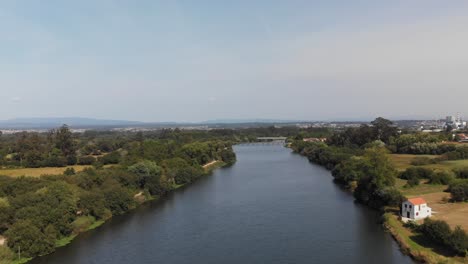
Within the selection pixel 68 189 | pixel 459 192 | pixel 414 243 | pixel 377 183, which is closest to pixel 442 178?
pixel 459 192

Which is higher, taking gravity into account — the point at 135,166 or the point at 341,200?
the point at 135,166

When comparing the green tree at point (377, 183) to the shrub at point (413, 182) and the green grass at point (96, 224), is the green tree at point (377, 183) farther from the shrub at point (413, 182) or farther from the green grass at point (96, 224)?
the green grass at point (96, 224)

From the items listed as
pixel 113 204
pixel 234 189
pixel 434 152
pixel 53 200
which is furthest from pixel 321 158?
pixel 53 200

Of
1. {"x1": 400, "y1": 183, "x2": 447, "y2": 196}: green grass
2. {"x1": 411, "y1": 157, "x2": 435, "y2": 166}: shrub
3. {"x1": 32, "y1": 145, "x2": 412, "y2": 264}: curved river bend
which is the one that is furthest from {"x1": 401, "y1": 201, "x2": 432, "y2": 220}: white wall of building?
{"x1": 411, "y1": 157, "x2": 435, "y2": 166}: shrub

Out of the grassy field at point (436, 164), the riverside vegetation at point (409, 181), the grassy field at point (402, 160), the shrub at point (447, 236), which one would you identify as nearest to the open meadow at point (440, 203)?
the riverside vegetation at point (409, 181)

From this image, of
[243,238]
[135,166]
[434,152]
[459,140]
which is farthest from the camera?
[459,140]

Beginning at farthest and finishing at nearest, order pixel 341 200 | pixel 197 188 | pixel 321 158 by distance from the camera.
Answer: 1. pixel 321 158
2. pixel 197 188
3. pixel 341 200

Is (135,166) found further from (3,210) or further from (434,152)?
(434,152)
